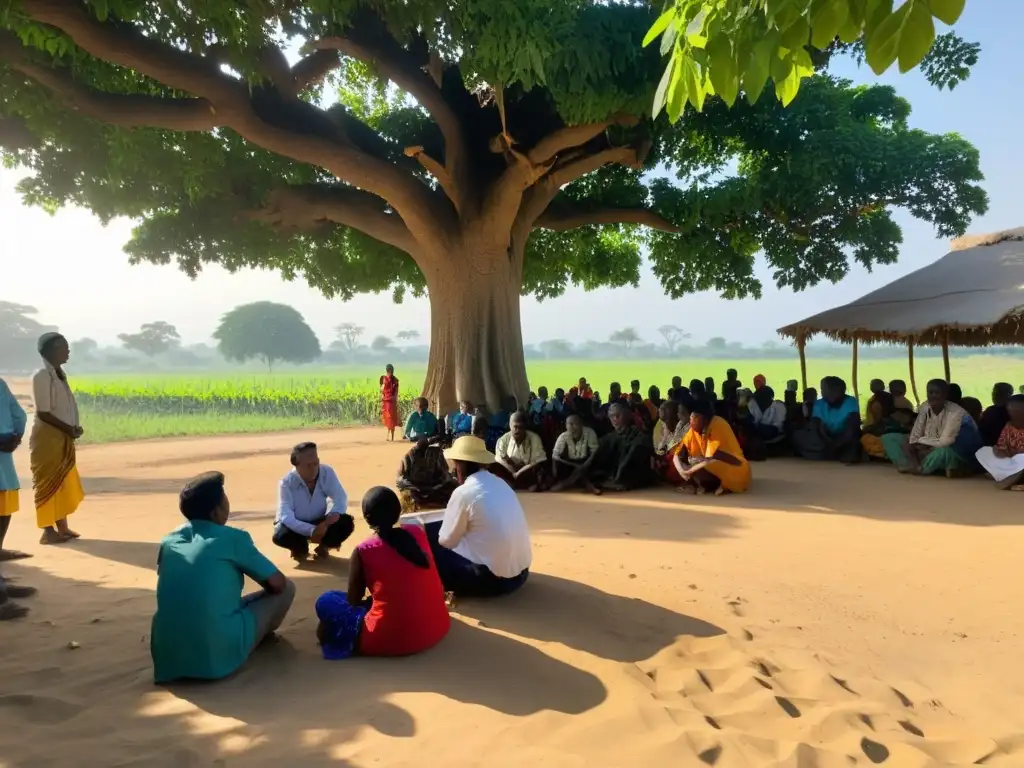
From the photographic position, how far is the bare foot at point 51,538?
6434 millimetres

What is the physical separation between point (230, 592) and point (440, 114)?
10404 millimetres

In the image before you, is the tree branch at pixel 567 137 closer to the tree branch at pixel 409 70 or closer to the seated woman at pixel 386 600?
the tree branch at pixel 409 70

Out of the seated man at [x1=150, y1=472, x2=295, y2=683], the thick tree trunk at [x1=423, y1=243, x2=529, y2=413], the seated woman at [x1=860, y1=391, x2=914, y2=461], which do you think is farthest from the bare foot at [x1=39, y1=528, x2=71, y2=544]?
the seated woman at [x1=860, y1=391, x2=914, y2=461]

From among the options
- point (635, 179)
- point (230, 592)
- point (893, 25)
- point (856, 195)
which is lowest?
point (230, 592)

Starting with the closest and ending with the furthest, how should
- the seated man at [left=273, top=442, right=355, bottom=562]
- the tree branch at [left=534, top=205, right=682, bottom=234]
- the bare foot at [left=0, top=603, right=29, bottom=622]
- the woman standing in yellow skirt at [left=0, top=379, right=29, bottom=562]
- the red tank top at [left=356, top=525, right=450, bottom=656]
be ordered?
the red tank top at [left=356, top=525, right=450, bottom=656] → the bare foot at [left=0, top=603, right=29, bottom=622] → the seated man at [left=273, top=442, right=355, bottom=562] → the woman standing in yellow skirt at [left=0, top=379, right=29, bottom=562] → the tree branch at [left=534, top=205, right=682, bottom=234]

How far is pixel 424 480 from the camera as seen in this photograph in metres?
7.52

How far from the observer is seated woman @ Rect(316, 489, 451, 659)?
11.9ft

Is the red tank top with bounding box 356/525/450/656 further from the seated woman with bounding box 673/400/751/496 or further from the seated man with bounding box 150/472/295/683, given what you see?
the seated woman with bounding box 673/400/751/496

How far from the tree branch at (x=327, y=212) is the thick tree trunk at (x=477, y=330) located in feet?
3.84

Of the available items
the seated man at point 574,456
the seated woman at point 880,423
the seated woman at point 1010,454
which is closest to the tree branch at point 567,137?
the seated man at point 574,456

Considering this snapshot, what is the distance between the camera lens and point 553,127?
490 inches

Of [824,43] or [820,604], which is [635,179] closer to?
[820,604]

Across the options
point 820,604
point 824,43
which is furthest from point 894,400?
point 824,43

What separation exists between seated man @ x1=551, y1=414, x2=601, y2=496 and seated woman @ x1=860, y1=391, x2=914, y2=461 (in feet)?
13.9
